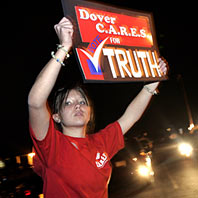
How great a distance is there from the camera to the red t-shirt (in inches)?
76.7

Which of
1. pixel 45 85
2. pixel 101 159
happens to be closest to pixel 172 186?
pixel 101 159

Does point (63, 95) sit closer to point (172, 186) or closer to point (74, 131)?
point (74, 131)

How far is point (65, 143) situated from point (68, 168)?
9.2 inches

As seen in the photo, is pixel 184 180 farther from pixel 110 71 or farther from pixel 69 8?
pixel 69 8

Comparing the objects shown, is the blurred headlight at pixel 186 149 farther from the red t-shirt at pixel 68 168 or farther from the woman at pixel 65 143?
the red t-shirt at pixel 68 168

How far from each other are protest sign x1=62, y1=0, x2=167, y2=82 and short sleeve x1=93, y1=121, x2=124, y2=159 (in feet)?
2.04

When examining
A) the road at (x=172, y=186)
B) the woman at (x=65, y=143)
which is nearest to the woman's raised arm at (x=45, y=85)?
the woman at (x=65, y=143)

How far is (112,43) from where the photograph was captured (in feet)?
7.61

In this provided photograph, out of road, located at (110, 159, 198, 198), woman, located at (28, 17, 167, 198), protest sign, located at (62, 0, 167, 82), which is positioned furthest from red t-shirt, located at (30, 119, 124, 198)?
road, located at (110, 159, 198, 198)

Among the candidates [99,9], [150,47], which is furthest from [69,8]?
[150,47]

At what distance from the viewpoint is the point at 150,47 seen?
8.65 ft

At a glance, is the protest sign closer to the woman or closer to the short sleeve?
the woman

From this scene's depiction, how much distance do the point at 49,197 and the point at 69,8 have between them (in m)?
1.59

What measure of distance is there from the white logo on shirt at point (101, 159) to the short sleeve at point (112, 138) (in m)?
0.16
